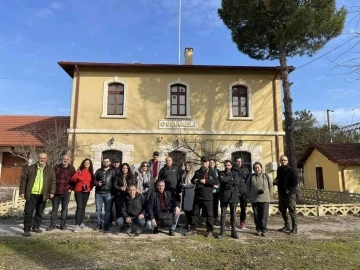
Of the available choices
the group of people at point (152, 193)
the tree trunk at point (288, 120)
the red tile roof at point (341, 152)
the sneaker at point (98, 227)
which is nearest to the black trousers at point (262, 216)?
the group of people at point (152, 193)

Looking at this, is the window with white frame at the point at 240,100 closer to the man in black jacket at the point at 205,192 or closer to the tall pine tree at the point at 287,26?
the tall pine tree at the point at 287,26

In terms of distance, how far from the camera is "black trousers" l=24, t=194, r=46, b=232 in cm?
647

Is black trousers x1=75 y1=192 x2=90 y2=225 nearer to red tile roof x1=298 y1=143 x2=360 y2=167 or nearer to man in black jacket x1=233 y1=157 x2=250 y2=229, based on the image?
man in black jacket x1=233 y1=157 x2=250 y2=229

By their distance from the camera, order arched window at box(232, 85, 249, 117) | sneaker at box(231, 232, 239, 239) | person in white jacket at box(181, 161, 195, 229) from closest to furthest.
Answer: sneaker at box(231, 232, 239, 239)
person in white jacket at box(181, 161, 195, 229)
arched window at box(232, 85, 249, 117)

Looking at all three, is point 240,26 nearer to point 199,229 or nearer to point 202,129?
point 202,129

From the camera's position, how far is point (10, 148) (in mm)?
15234

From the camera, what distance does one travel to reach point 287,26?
12.0m

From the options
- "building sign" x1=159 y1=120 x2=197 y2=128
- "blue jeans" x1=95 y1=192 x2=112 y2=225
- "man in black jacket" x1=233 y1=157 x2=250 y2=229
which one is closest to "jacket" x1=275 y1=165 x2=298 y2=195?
"man in black jacket" x1=233 y1=157 x2=250 y2=229

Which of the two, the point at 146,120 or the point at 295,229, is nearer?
the point at 295,229

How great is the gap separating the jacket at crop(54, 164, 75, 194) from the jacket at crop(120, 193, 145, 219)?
1.37 m

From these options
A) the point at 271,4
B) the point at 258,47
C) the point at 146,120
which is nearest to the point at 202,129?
the point at 146,120

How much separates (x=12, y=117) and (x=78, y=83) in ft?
18.4

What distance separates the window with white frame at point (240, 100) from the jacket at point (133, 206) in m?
8.97

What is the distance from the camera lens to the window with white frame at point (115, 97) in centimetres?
1457
